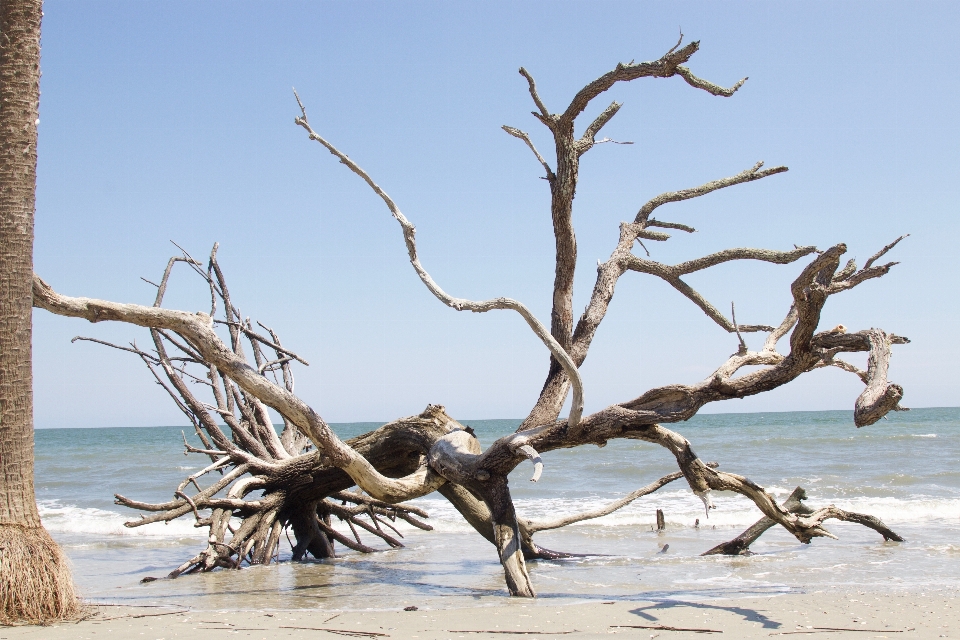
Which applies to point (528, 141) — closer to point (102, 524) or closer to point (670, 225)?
point (670, 225)

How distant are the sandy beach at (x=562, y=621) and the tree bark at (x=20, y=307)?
31cm

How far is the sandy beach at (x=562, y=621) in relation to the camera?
4.77 metres

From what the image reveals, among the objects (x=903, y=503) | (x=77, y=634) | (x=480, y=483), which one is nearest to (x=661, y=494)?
(x=903, y=503)

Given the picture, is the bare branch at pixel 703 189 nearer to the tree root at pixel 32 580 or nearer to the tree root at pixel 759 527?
the tree root at pixel 759 527

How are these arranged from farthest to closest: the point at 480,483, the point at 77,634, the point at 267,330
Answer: the point at 267,330, the point at 480,483, the point at 77,634

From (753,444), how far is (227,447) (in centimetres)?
2459

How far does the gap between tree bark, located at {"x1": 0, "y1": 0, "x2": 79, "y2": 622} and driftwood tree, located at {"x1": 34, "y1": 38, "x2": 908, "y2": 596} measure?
1.18 feet

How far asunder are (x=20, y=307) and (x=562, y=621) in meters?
3.95

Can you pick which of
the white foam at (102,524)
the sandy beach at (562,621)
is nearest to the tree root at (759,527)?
the sandy beach at (562,621)

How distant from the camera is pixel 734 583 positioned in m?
→ 6.90

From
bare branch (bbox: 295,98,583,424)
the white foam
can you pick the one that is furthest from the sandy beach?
the white foam

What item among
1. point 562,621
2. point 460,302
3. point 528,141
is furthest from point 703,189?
point 562,621

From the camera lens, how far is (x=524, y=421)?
738 centimetres

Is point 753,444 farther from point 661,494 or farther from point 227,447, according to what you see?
point 227,447
